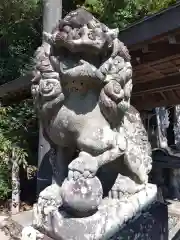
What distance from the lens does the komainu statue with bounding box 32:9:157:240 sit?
124 cm

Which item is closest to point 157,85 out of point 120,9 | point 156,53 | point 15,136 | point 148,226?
point 156,53

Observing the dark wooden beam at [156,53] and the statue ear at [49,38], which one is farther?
the dark wooden beam at [156,53]

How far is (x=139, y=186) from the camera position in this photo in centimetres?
154

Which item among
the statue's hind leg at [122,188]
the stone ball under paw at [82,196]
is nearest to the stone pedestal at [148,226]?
the statue's hind leg at [122,188]

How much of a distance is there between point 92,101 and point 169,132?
17.9 ft

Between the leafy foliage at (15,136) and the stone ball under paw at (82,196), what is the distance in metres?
2.94

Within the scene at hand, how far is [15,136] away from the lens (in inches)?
168

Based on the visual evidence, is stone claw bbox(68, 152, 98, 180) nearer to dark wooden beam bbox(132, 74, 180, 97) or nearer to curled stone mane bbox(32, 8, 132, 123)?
curled stone mane bbox(32, 8, 132, 123)

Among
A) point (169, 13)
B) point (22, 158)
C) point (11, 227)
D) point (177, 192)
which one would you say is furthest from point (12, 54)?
point (169, 13)

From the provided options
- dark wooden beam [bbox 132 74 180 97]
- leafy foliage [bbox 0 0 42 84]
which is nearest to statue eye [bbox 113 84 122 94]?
dark wooden beam [bbox 132 74 180 97]

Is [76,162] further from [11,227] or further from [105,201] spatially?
[11,227]

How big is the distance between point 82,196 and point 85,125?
A: 282mm

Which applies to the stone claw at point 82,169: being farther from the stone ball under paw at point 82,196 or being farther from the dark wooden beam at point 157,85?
the dark wooden beam at point 157,85

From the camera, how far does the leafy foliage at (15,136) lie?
13.7 ft
